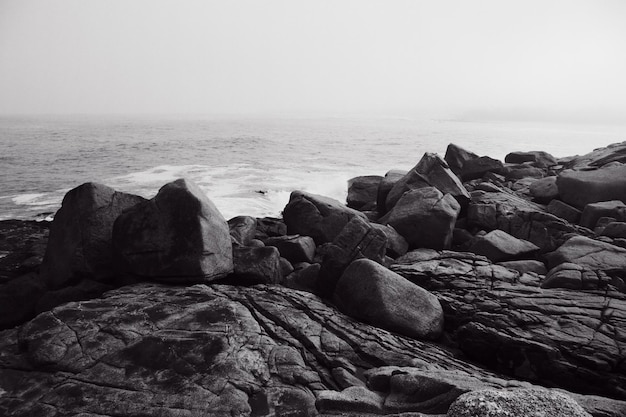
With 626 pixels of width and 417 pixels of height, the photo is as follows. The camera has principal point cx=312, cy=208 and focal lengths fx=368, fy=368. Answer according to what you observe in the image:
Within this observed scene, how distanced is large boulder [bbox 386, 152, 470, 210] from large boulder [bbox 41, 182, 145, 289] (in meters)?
7.67

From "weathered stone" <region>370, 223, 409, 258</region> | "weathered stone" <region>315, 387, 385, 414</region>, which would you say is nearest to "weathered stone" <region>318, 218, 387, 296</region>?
"weathered stone" <region>370, 223, 409, 258</region>

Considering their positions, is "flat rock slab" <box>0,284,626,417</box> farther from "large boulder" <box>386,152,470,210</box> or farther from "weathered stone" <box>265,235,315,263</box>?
"large boulder" <box>386,152,470,210</box>

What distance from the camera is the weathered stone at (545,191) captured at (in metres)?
11.8

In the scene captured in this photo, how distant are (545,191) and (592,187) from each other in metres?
1.31

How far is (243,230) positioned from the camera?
28.6ft

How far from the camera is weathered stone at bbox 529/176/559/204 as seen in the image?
11812 mm

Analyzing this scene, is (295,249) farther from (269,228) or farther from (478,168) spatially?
(478,168)

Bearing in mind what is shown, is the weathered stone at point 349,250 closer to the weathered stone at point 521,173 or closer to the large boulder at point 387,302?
the large boulder at point 387,302

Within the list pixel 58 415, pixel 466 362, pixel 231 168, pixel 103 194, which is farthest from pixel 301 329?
pixel 231 168

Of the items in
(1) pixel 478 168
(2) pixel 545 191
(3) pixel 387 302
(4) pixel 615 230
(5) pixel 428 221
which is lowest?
(3) pixel 387 302

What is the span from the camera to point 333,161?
2809 cm

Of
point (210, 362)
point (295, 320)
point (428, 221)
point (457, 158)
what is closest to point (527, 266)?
point (428, 221)

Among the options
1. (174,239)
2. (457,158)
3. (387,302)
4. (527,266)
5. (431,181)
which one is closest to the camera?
(387,302)

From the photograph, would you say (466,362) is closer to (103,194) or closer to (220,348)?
(220,348)
